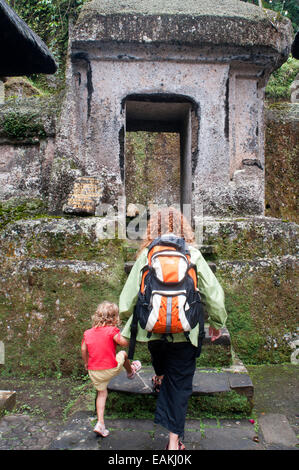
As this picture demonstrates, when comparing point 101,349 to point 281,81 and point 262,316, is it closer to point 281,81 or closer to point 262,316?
point 262,316

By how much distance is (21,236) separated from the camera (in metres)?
4.29

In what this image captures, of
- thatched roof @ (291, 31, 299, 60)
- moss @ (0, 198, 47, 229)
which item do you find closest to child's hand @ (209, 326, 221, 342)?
thatched roof @ (291, 31, 299, 60)

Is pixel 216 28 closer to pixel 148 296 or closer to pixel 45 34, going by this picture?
pixel 148 296

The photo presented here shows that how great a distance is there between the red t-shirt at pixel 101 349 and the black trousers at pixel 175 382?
371 millimetres

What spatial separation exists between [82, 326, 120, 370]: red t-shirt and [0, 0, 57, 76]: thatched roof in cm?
224

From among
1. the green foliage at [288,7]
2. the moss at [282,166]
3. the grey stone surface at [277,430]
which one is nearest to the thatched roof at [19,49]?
the grey stone surface at [277,430]

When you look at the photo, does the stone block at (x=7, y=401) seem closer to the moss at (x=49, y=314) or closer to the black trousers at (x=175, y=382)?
the moss at (x=49, y=314)

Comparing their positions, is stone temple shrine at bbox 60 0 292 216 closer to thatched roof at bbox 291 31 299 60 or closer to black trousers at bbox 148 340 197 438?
thatched roof at bbox 291 31 299 60

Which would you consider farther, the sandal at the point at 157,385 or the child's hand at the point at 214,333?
the sandal at the point at 157,385

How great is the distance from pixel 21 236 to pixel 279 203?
408cm

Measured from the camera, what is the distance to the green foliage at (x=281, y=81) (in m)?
13.0

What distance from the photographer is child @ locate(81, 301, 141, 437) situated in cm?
275

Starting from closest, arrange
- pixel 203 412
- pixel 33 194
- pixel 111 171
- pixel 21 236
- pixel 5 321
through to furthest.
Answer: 1. pixel 203 412
2. pixel 5 321
3. pixel 21 236
4. pixel 111 171
5. pixel 33 194
